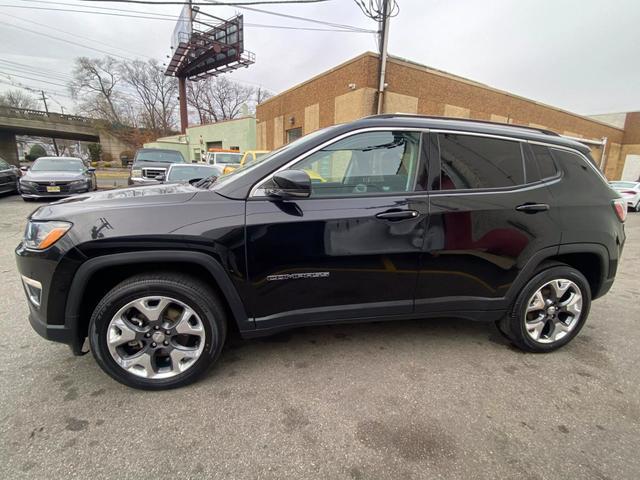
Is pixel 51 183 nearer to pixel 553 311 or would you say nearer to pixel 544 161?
pixel 544 161

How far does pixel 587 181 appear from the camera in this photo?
2633 millimetres

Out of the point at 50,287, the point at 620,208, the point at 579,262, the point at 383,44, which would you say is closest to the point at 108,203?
the point at 50,287

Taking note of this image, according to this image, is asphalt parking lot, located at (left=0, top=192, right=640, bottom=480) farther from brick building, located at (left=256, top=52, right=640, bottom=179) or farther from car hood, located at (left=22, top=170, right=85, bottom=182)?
brick building, located at (left=256, top=52, right=640, bottom=179)

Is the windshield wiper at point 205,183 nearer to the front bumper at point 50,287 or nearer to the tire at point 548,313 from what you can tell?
the front bumper at point 50,287

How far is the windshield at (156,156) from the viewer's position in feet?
39.6

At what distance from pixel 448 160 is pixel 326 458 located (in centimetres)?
208

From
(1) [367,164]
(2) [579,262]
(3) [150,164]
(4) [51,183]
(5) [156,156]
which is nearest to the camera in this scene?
(1) [367,164]

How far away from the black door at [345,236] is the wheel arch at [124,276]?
0.53 ft

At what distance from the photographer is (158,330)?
2.10m

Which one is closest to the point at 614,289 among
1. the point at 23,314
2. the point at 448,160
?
the point at 448,160

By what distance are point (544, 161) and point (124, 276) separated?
3255 mm

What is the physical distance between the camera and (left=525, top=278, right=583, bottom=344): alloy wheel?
2646 millimetres

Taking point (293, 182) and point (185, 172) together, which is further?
point (185, 172)

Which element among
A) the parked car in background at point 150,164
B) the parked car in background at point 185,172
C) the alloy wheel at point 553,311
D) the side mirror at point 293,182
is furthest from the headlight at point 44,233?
the parked car in background at point 150,164
